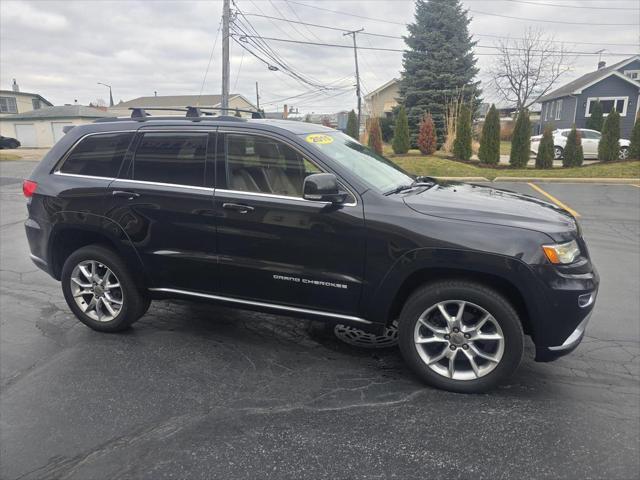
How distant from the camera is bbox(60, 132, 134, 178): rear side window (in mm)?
3936

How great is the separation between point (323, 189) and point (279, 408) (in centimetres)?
147

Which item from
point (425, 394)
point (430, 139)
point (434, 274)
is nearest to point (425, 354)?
point (425, 394)

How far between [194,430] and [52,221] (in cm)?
241

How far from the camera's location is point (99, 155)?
158 inches

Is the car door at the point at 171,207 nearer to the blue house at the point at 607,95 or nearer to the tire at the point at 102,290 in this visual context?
the tire at the point at 102,290

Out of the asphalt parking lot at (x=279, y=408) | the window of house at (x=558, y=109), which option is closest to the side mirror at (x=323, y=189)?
the asphalt parking lot at (x=279, y=408)

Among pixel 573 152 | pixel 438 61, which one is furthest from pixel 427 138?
pixel 438 61

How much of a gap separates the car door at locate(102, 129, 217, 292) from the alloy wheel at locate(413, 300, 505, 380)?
1.68 meters

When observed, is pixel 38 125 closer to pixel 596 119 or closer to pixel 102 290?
pixel 596 119

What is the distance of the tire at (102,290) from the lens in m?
3.95

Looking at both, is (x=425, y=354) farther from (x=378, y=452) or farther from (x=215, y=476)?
(x=215, y=476)

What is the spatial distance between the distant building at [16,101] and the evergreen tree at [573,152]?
54.7 m

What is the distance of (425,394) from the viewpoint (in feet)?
10.4

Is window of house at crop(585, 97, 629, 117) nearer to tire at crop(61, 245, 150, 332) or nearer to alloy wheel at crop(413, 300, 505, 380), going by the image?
alloy wheel at crop(413, 300, 505, 380)
